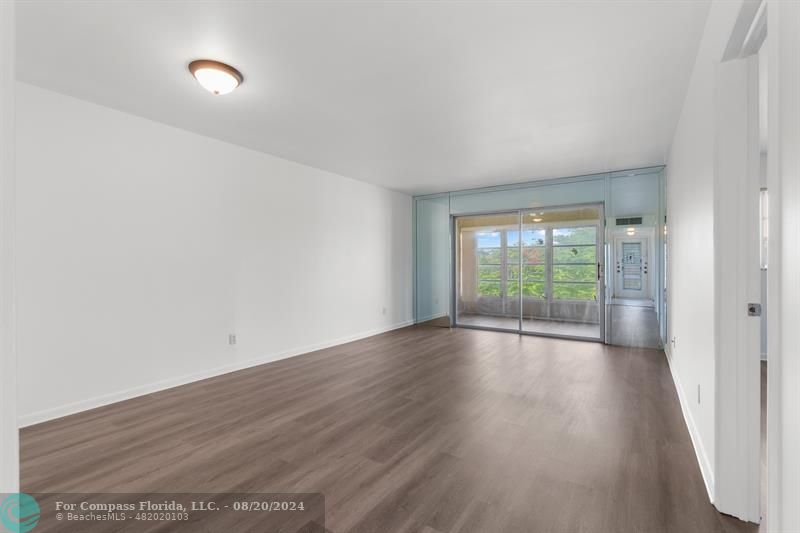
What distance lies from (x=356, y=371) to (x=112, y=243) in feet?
9.01

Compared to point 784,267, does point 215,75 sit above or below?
above

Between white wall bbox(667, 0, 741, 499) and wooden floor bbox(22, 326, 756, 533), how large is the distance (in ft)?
0.83

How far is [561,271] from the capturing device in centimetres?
645

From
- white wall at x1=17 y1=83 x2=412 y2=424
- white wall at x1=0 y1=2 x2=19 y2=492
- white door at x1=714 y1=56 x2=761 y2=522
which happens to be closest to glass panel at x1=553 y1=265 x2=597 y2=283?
white wall at x1=17 y1=83 x2=412 y2=424

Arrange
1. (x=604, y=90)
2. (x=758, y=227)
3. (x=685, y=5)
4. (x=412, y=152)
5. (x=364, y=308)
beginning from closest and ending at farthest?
(x=758, y=227), (x=685, y=5), (x=604, y=90), (x=412, y=152), (x=364, y=308)

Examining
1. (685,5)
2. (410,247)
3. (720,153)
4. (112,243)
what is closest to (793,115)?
(720,153)

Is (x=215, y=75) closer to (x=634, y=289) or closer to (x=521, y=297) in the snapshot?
(x=521, y=297)

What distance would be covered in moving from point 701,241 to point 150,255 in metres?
4.56

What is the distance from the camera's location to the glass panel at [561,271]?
611 centimetres

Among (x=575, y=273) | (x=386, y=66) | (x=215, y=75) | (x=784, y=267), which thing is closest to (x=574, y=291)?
(x=575, y=273)

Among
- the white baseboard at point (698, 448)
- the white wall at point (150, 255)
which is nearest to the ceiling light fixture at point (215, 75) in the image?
the white wall at point (150, 255)

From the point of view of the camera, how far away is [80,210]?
10.5ft

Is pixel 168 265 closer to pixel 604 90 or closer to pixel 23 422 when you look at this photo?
pixel 23 422

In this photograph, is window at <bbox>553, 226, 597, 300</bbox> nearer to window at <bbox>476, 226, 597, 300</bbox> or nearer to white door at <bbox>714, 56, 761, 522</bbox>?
window at <bbox>476, 226, 597, 300</bbox>
